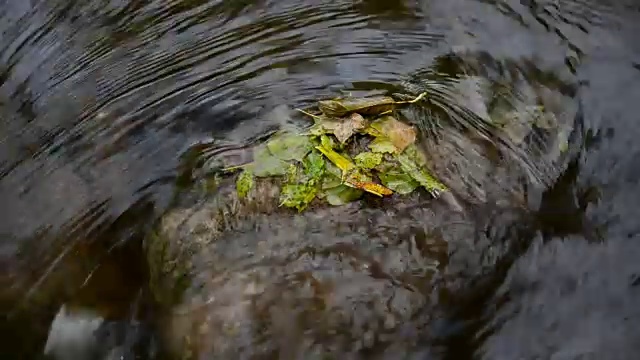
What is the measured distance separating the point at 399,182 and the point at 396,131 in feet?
0.72

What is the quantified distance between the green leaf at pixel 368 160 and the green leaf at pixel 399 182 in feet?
0.17

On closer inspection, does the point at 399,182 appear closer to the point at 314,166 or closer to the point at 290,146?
the point at 314,166

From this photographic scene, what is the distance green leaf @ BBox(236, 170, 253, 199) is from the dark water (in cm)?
22

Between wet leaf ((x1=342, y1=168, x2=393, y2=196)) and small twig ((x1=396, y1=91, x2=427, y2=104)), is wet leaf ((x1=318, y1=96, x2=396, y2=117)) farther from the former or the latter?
wet leaf ((x1=342, y1=168, x2=393, y2=196))

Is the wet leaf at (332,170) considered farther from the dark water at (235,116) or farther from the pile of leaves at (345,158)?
the dark water at (235,116)

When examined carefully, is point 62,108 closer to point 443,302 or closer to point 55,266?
point 55,266

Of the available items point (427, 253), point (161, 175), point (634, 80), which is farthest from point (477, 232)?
point (161, 175)

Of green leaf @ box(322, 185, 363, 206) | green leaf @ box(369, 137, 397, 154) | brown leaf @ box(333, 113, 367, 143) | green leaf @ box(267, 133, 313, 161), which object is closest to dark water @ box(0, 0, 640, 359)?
green leaf @ box(267, 133, 313, 161)

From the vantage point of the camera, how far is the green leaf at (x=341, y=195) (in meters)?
2.68

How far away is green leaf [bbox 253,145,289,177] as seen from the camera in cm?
276

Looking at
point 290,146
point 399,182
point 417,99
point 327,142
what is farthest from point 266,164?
point 417,99

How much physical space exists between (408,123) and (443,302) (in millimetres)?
731

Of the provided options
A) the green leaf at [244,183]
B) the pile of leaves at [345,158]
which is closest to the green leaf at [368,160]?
the pile of leaves at [345,158]

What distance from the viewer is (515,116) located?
2.83 meters
